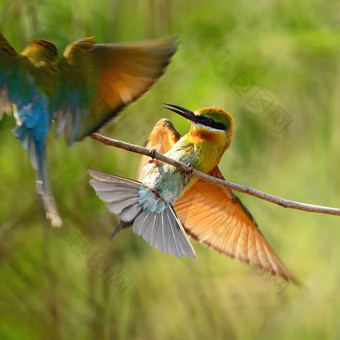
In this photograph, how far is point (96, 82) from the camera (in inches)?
70.1

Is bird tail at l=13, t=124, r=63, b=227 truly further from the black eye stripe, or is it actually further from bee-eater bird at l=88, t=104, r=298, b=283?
the black eye stripe

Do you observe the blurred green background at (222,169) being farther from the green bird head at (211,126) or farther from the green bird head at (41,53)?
the green bird head at (41,53)

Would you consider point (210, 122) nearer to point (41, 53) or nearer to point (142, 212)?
point (142, 212)

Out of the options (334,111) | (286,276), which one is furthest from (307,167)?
(286,276)

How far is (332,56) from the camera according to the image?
3008 mm

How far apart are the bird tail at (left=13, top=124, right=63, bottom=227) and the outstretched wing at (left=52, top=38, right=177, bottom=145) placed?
7 cm

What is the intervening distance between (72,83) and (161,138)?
0.61 meters

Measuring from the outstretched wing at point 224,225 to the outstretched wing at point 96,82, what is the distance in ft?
2.01

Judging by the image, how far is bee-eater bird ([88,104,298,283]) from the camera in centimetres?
204

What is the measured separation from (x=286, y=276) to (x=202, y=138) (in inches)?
19.5

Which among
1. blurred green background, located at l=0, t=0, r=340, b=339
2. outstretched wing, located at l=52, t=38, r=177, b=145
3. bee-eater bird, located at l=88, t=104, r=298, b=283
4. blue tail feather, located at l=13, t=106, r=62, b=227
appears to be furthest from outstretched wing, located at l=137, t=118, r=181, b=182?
blue tail feather, located at l=13, t=106, r=62, b=227

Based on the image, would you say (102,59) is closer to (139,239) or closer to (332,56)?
(139,239)

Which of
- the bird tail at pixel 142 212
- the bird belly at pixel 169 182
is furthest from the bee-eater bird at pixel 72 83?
the bird belly at pixel 169 182

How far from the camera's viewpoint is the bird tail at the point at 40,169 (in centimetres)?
151
